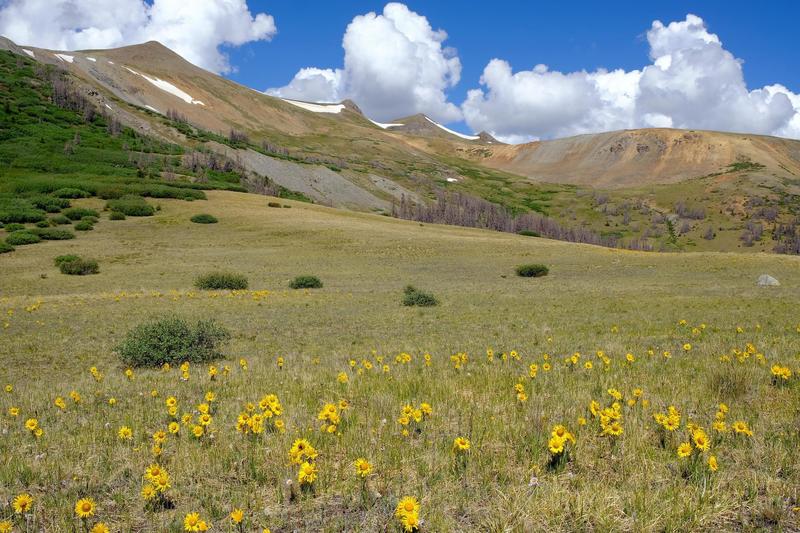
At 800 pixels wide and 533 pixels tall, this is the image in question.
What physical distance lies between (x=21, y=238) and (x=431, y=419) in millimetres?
52042

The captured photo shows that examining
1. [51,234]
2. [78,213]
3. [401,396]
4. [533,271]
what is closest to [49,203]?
[78,213]

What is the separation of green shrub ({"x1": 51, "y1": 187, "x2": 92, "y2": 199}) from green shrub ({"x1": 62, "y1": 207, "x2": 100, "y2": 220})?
710cm

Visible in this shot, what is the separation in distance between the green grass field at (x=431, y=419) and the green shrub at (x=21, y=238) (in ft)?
103

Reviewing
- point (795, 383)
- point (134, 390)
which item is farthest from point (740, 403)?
point (134, 390)

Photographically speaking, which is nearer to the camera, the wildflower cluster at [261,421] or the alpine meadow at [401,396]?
the alpine meadow at [401,396]

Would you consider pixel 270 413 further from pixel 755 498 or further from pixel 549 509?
pixel 755 498

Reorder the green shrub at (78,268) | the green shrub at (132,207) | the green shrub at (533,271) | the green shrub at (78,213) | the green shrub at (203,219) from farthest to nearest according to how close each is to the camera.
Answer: the green shrub at (132,207)
the green shrub at (203,219)
the green shrub at (78,213)
the green shrub at (533,271)
the green shrub at (78,268)

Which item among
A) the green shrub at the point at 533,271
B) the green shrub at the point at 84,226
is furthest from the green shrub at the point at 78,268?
the green shrub at the point at 533,271

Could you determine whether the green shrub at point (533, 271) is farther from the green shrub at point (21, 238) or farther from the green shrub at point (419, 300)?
the green shrub at point (21, 238)

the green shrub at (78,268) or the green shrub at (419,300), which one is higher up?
the green shrub at (419,300)

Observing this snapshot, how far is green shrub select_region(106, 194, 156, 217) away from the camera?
59.3m

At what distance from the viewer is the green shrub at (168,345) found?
11.4 meters

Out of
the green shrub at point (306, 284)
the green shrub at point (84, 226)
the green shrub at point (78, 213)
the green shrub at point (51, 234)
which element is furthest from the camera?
Answer: the green shrub at point (78, 213)

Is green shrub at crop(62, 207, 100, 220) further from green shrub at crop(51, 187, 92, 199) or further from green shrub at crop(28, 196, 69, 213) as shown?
green shrub at crop(51, 187, 92, 199)
